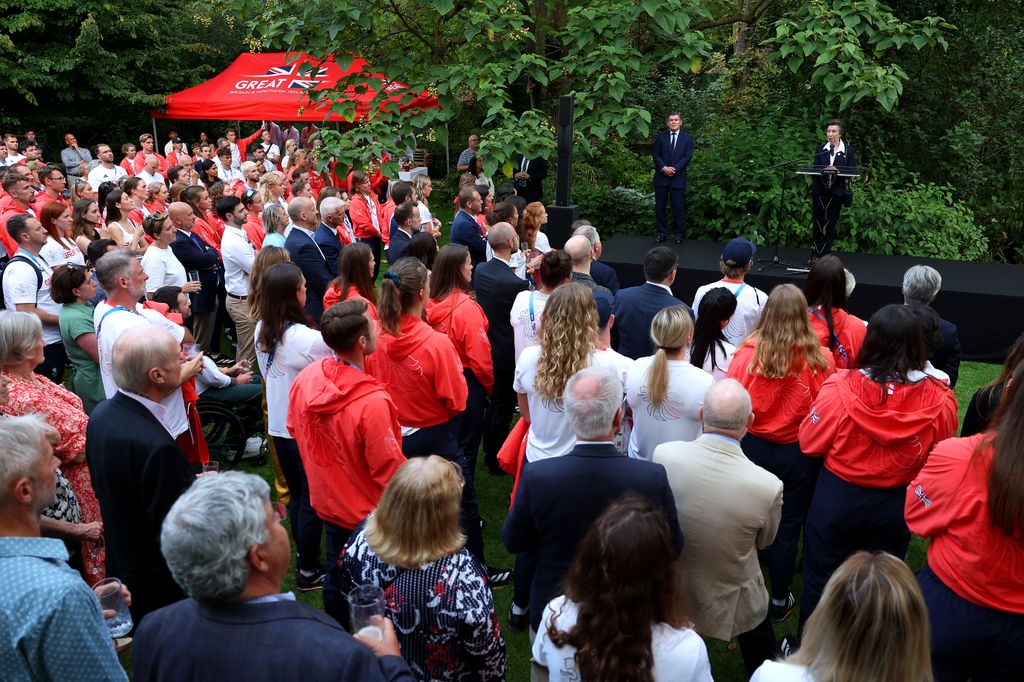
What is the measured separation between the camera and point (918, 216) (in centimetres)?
1077

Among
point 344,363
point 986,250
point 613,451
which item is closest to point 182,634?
point 613,451

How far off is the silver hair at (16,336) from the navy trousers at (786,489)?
130 inches

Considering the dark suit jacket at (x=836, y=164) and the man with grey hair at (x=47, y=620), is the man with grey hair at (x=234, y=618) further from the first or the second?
the dark suit jacket at (x=836, y=164)

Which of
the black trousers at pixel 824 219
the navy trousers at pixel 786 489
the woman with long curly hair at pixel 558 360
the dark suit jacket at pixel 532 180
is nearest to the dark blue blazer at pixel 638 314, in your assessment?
the navy trousers at pixel 786 489

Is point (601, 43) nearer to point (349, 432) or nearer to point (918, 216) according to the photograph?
point (918, 216)

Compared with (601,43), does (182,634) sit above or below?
below

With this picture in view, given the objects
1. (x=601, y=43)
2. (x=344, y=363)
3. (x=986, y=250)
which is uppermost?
(x=601, y=43)

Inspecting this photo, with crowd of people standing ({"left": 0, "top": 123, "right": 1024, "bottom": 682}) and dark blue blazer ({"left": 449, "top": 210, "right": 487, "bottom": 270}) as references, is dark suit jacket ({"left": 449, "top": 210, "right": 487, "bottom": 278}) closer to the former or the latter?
dark blue blazer ({"left": 449, "top": 210, "right": 487, "bottom": 270})

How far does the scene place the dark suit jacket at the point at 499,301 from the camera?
17.9ft

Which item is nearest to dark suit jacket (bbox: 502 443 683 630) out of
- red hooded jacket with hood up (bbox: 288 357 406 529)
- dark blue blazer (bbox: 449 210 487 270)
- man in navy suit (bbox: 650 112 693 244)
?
red hooded jacket with hood up (bbox: 288 357 406 529)

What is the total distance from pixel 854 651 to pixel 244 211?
6.37m

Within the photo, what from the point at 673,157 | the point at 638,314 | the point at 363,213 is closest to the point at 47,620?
the point at 638,314

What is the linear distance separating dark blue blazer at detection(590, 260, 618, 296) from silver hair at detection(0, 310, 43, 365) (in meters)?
3.47

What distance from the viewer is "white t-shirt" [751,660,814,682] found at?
195 centimetres
